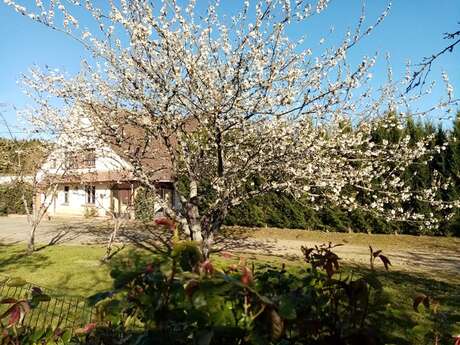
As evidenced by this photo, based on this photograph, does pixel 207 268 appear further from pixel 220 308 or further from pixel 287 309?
pixel 287 309

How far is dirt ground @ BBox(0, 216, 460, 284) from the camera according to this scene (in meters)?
10.8

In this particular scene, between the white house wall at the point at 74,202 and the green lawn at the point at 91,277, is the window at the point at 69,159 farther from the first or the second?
the white house wall at the point at 74,202

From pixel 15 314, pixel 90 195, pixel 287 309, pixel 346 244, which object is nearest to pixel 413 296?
pixel 346 244

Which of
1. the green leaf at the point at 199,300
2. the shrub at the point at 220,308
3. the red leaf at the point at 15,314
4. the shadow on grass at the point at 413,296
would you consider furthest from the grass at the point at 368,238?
the green leaf at the point at 199,300

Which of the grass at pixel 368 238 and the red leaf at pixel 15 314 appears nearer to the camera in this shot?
the red leaf at pixel 15 314

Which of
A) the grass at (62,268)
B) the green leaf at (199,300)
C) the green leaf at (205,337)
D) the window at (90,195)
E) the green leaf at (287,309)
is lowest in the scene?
the grass at (62,268)

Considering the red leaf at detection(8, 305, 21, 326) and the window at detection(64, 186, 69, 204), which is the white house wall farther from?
the red leaf at detection(8, 305, 21, 326)

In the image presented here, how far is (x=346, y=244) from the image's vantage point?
10.5 m

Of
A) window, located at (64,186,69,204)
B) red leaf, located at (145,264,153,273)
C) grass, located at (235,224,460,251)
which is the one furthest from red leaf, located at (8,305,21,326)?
→ window, located at (64,186,69,204)

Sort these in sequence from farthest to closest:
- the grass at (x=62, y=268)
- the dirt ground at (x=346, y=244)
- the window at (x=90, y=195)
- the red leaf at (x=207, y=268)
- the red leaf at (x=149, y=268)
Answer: the window at (x=90, y=195) → the dirt ground at (x=346, y=244) → the grass at (x=62, y=268) → the red leaf at (x=149, y=268) → the red leaf at (x=207, y=268)

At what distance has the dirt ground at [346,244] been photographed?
10805mm

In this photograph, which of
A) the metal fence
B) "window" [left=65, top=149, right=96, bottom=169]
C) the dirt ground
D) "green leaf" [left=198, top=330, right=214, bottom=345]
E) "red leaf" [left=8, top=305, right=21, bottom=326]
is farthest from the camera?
the dirt ground

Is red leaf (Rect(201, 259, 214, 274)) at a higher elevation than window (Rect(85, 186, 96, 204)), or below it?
below

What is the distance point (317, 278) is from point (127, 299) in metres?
0.88
